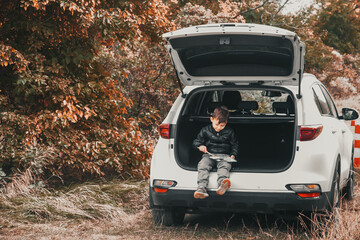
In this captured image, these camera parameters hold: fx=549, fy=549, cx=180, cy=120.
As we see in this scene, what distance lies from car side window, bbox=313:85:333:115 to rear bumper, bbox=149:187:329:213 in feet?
3.77

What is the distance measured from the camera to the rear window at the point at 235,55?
528cm

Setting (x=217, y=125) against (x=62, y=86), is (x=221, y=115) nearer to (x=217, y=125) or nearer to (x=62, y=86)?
(x=217, y=125)

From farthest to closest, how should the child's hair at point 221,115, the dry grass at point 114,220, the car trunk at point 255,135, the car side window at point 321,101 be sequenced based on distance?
the car trunk at point 255,135
the car side window at point 321,101
the child's hair at point 221,115
the dry grass at point 114,220

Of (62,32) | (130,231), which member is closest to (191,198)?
(130,231)

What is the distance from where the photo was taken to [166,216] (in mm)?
5789

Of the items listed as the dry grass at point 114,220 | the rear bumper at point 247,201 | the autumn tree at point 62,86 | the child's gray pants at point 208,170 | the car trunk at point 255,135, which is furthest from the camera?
the autumn tree at point 62,86

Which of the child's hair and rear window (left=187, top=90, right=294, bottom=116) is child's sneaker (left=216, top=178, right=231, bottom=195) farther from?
rear window (left=187, top=90, right=294, bottom=116)

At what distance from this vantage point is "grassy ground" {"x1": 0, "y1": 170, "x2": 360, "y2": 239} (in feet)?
18.1

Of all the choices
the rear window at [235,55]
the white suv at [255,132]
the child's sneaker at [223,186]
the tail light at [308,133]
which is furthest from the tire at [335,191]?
the rear window at [235,55]

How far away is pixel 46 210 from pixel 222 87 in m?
2.54

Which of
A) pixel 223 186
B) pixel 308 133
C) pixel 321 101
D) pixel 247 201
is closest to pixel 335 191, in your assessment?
pixel 308 133

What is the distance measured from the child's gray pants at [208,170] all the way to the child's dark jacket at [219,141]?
28 cm

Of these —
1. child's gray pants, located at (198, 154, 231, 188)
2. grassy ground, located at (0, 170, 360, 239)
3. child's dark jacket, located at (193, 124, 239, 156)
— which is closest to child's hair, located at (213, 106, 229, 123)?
child's dark jacket, located at (193, 124, 239, 156)

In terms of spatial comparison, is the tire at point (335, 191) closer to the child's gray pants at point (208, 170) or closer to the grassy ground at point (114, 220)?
the grassy ground at point (114, 220)
